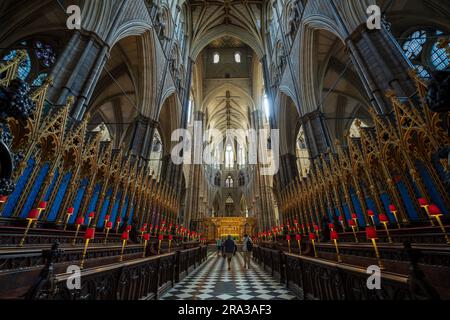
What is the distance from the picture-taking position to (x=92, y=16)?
7.00 metres

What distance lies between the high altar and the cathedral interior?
5.04ft

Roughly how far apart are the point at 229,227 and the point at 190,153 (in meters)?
9.98

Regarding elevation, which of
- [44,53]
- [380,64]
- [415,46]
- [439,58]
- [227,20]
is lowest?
[380,64]

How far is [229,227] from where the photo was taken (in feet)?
77.9

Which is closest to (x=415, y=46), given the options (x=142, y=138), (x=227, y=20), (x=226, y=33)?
(x=142, y=138)

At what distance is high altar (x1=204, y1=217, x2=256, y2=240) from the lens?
23.4 meters

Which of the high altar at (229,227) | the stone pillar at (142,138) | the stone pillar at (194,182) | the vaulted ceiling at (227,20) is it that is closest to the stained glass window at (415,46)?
the vaulted ceiling at (227,20)

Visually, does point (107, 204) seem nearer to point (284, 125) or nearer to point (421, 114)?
point (421, 114)

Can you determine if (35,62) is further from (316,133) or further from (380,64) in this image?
(380,64)

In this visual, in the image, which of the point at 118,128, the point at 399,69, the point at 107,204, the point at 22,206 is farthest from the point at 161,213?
the point at 399,69

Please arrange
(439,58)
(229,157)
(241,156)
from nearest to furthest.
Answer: (439,58) < (241,156) < (229,157)

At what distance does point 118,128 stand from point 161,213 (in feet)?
30.2

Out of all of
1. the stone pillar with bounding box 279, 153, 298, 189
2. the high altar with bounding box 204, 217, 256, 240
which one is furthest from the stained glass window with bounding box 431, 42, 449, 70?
the high altar with bounding box 204, 217, 256, 240

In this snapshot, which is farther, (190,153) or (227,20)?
(227,20)
